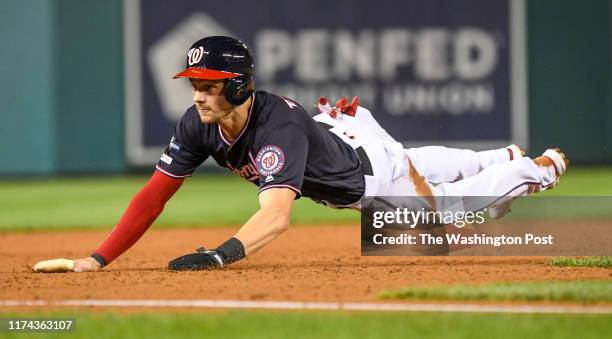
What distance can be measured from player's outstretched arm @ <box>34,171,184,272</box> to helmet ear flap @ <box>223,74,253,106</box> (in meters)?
0.62

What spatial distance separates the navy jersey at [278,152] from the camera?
4.75 metres

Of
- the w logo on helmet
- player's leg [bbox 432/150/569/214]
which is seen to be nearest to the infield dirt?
player's leg [bbox 432/150/569/214]

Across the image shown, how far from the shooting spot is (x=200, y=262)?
15.9 ft

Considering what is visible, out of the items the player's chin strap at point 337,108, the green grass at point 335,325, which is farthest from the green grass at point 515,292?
the player's chin strap at point 337,108

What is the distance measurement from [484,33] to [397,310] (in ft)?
31.3

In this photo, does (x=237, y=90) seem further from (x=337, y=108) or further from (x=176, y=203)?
(x=176, y=203)

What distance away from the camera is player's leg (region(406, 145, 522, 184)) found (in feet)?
18.9

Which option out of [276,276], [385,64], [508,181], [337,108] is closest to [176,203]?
[385,64]

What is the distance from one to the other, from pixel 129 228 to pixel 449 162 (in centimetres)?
178

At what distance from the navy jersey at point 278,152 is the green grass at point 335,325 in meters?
1.04

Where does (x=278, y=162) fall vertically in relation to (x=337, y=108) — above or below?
below

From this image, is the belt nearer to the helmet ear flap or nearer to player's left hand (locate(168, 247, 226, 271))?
the helmet ear flap

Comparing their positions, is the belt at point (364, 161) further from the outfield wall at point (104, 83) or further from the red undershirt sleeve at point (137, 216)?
the outfield wall at point (104, 83)

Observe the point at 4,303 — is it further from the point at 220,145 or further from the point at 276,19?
the point at 276,19
